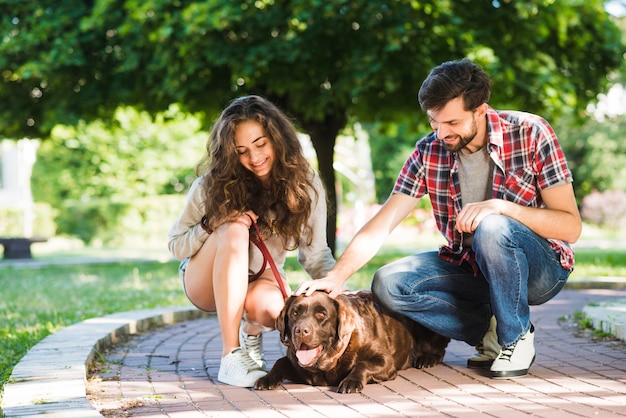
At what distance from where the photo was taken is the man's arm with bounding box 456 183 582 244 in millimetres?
4359

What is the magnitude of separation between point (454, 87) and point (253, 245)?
57.4 inches

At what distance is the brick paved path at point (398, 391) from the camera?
3824mm

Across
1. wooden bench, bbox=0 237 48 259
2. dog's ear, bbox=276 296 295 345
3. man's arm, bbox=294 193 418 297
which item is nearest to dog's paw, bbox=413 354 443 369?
man's arm, bbox=294 193 418 297

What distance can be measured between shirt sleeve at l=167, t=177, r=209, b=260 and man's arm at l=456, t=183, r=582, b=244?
1.45 m

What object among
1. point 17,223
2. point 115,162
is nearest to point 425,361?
point 17,223

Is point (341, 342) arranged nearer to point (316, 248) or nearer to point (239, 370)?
point (239, 370)

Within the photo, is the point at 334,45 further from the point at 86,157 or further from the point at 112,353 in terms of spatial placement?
the point at 86,157

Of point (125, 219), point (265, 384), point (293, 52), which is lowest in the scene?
point (125, 219)

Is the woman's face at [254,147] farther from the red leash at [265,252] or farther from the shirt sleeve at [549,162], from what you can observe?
the shirt sleeve at [549,162]

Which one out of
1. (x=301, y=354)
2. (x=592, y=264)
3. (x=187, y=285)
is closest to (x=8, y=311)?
(x=187, y=285)

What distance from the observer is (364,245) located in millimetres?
4684

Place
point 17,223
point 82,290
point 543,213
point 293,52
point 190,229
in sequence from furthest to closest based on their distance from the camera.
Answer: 1. point 17,223
2. point 293,52
3. point 82,290
4. point 190,229
5. point 543,213

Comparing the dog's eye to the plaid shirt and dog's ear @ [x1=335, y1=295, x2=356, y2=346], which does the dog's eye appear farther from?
the plaid shirt

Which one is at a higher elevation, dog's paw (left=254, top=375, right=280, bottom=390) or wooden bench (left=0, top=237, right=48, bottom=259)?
dog's paw (left=254, top=375, right=280, bottom=390)
